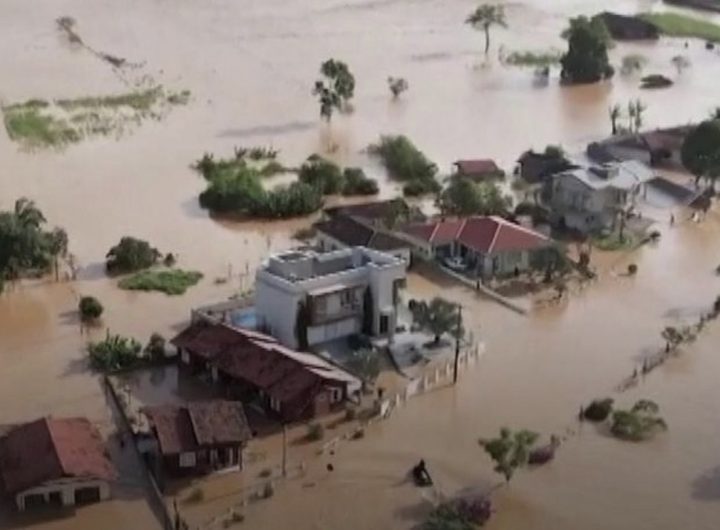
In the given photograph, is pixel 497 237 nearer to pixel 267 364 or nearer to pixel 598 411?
pixel 598 411

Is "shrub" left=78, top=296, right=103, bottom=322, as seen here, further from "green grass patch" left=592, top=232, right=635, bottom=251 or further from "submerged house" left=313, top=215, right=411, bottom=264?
"green grass patch" left=592, top=232, right=635, bottom=251

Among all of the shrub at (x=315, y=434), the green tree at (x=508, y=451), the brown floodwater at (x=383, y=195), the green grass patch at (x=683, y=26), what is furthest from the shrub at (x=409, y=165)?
the green grass patch at (x=683, y=26)

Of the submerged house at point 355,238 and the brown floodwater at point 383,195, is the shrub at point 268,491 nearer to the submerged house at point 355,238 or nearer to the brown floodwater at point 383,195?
the brown floodwater at point 383,195

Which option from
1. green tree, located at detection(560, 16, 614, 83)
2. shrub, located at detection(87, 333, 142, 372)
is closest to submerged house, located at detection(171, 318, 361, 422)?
shrub, located at detection(87, 333, 142, 372)

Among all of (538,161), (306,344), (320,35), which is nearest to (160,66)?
(320,35)

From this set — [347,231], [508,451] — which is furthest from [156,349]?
[508,451]

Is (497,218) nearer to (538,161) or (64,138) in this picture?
(538,161)
